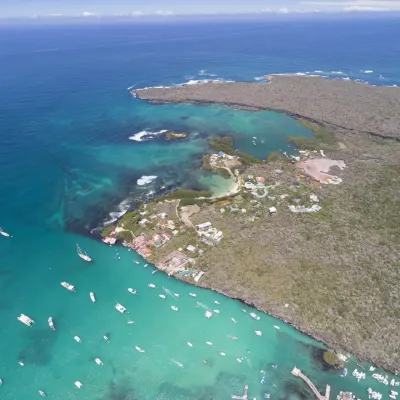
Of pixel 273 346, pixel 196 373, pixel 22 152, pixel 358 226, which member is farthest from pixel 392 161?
pixel 22 152

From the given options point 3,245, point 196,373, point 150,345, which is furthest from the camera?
point 3,245

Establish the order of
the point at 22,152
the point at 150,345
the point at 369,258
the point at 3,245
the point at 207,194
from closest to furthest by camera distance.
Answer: the point at 150,345
the point at 369,258
the point at 3,245
the point at 207,194
the point at 22,152

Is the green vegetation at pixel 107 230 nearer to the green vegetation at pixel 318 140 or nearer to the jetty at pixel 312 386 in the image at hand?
the jetty at pixel 312 386

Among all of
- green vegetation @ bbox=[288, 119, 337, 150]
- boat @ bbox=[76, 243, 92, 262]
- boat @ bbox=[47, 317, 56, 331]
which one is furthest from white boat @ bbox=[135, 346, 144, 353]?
green vegetation @ bbox=[288, 119, 337, 150]

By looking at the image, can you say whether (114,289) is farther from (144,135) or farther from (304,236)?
(144,135)

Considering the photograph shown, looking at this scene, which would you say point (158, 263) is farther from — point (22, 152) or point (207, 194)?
point (22, 152)

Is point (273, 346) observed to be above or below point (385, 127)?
below

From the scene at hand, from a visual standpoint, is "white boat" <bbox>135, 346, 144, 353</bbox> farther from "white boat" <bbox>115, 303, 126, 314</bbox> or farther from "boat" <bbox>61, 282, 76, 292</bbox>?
"boat" <bbox>61, 282, 76, 292</bbox>
